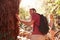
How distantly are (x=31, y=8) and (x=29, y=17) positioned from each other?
4.3 inches

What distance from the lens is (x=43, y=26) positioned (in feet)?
8.19

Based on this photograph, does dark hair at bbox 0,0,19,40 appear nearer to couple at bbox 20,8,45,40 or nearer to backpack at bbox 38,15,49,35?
couple at bbox 20,8,45,40

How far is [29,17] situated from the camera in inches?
98.1

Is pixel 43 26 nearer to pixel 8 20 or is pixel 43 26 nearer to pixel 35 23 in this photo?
pixel 35 23

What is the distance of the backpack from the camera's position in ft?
8.13

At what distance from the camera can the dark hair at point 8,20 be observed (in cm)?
246

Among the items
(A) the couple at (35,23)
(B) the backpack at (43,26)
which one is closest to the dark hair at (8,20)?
(A) the couple at (35,23)

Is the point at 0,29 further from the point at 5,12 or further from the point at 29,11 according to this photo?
the point at 29,11

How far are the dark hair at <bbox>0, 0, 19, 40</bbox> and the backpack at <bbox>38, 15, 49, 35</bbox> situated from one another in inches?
11.0

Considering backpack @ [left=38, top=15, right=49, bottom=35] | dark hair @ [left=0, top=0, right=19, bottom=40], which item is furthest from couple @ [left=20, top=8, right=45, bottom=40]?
dark hair @ [left=0, top=0, right=19, bottom=40]

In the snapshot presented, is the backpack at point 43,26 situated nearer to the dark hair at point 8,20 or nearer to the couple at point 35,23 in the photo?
the couple at point 35,23

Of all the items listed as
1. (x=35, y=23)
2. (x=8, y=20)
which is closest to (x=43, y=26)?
(x=35, y=23)

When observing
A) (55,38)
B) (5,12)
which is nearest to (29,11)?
(5,12)

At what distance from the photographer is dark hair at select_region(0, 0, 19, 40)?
2.46m
